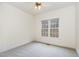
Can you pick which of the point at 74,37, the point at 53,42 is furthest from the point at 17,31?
the point at 74,37

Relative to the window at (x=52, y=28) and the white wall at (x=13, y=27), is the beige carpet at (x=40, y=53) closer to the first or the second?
the white wall at (x=13, y=27)

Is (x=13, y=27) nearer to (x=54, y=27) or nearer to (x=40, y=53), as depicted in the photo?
(x=40, y=53)

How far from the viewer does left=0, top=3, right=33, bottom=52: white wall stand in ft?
8.63

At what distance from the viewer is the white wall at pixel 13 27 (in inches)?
104

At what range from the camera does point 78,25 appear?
251 centimetres

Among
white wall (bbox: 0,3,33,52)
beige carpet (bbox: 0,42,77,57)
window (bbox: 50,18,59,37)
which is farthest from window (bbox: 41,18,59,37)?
white wall (bbox: 0,3,33,52)

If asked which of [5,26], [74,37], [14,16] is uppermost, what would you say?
[14,16]

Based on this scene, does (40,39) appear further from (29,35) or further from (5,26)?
(5,26)

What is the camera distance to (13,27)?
120 inches

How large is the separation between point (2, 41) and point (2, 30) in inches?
15.1

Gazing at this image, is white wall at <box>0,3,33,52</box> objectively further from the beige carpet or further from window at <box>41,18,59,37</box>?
window at <box>41,18,59,37</box>

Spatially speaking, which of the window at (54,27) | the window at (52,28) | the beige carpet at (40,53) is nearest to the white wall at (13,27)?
the beige carpet at (40,53)

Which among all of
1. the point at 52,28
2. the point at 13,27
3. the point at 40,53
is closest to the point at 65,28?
the point at 52,28

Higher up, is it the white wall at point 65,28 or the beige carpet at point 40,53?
the white wall at point 65,28
